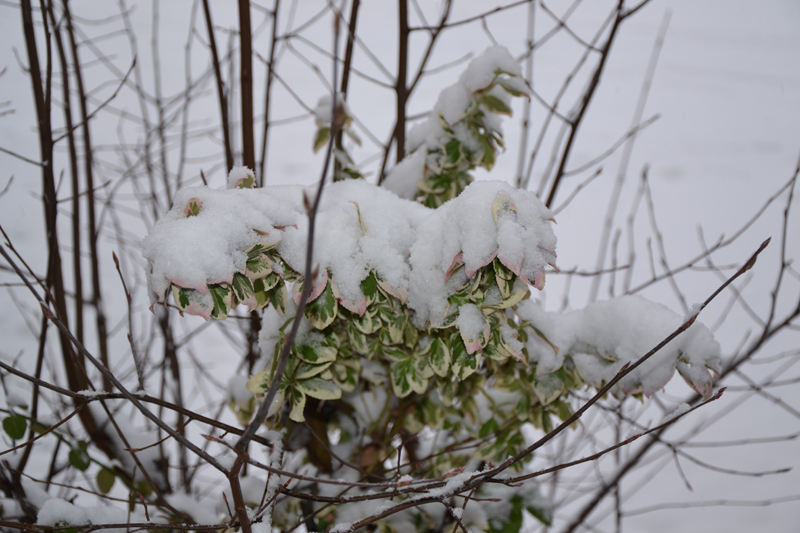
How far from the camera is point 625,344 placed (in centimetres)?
70

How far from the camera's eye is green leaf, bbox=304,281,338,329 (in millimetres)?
598

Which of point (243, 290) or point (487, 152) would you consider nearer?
point (243, 290)

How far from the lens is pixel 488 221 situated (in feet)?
1.83

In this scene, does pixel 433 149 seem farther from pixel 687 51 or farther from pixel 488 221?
pixel 687 51

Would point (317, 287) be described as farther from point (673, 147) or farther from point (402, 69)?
point (673, 147)

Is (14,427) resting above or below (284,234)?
below

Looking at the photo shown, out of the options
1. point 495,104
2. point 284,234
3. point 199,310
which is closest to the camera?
point 199,310

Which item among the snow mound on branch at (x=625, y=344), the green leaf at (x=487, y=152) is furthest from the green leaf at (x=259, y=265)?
the green leaf at (x=487, y=152)

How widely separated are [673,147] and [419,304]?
296cm

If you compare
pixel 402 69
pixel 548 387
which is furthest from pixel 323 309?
pixel 402 69

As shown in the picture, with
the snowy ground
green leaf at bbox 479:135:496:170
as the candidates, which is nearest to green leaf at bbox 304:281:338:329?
green leaf at bbox 479:135:496:170

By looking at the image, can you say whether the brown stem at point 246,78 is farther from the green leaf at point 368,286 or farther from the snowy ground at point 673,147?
the snowy ground at point 673,147

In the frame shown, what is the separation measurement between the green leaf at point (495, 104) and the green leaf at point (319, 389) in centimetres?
52

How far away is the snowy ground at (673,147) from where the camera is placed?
1927mm
